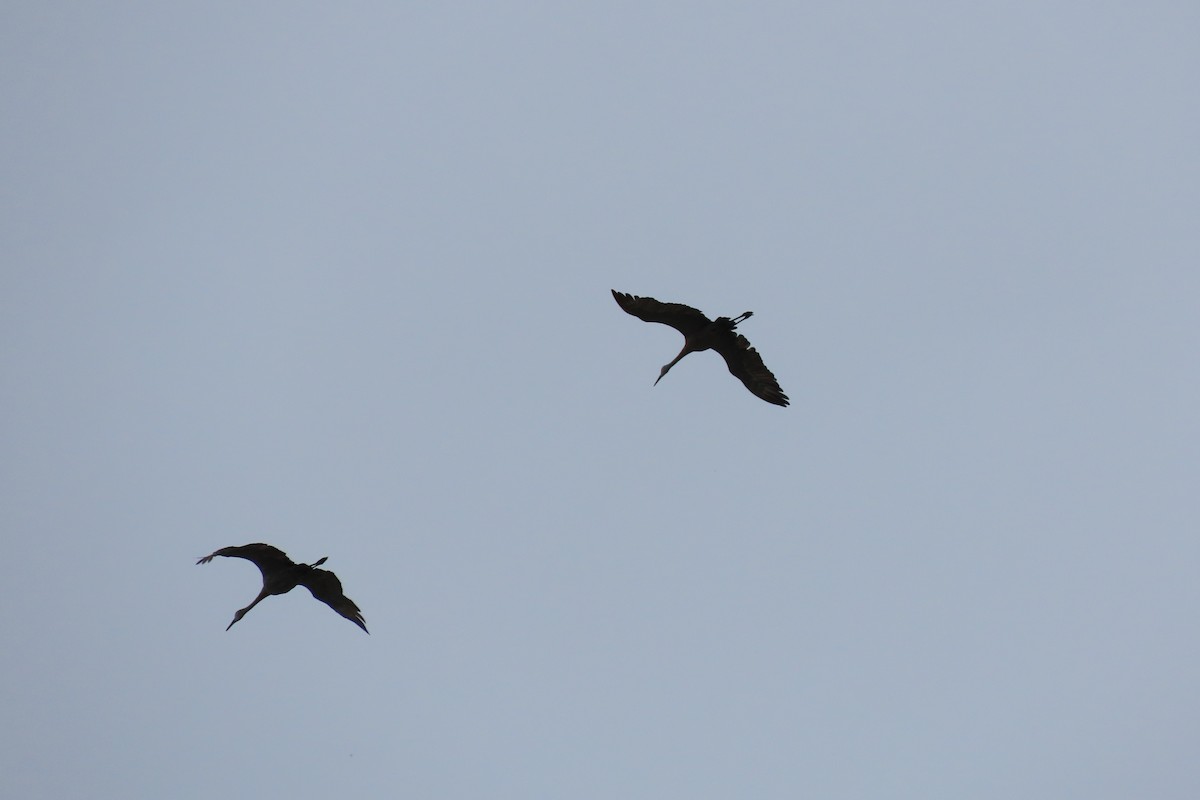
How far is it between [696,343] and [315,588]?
9.02 meters

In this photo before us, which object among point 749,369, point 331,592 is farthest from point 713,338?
point 331,592

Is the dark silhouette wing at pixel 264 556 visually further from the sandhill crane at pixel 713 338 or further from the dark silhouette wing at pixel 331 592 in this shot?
the sandhill crane at pixel 713 338

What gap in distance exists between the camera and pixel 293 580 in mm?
25266

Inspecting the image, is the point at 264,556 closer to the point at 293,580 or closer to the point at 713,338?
the point at 293,580

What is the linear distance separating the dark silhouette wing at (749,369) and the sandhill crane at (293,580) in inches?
346

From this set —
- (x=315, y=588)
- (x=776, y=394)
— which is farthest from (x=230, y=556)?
(x=776, y=394)

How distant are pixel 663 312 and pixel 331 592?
339 inches

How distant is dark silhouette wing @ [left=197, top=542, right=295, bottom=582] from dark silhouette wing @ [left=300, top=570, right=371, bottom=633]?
602mm

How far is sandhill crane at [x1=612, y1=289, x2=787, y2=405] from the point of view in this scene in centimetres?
2436

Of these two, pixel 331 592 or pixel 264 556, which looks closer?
pixel 264 556

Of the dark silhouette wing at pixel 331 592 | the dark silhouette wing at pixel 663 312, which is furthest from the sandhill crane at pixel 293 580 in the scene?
the dark silhouette wing at pixel 663 312

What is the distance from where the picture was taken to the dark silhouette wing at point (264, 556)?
76.8 ft

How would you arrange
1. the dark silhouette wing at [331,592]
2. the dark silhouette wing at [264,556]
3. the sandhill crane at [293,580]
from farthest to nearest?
the dark silhouette wing at [331,592] < the sandhill crane at [293,580] < the dark silhouette wing at [264,556]

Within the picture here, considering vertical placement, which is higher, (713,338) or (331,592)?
(713,338)
